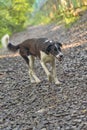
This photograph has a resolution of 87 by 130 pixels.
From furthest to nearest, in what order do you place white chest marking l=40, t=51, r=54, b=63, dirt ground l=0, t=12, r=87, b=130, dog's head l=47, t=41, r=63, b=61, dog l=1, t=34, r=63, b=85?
white chest marking l=40, t=51, r=54, b=63 < dog l=1, t=34, r=63, b=85 < dog's head l=47, t=41, r=63, b=61 < dirt ground l=0, t=12, r=87, b=130

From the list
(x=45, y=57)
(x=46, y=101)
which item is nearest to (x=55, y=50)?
(x=45, y=57)

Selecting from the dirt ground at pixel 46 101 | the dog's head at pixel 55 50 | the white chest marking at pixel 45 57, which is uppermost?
the dog's head at pixel 55 50

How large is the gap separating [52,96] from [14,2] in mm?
43822

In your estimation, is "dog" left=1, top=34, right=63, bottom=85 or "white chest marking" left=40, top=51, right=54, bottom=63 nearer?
"dog" left=1, top=34, right=63, bottom=85

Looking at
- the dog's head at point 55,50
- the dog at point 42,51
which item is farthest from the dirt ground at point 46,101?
the dog's head at point 55,50

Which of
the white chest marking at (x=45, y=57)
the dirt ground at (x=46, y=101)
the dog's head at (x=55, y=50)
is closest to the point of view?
the dirt ground at (x=46, y=101)

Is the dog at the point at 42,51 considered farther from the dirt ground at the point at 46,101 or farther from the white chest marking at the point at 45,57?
the dirt ground at the point at 46,101

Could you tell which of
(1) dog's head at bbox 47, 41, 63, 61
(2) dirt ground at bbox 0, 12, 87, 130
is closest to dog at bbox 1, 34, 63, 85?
(1) dog's head at bbox 47, 41, 63, 61

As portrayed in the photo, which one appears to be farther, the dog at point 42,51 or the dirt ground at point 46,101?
the dog at point 42,51

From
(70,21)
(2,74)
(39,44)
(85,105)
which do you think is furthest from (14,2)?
(85,105)

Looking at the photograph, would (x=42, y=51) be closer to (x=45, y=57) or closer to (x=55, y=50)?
(x=45, y=57)

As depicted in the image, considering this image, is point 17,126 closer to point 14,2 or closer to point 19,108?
point 19,108

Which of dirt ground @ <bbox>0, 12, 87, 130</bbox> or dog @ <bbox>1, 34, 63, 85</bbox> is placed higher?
dog @ <bbox>1, 34, 63, 85</bbox>

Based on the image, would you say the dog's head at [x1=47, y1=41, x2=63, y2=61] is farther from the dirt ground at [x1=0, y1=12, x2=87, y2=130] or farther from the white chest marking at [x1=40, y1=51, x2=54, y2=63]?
the dirt ground at [x1=0, y1=12, x2=87, y2=130]
